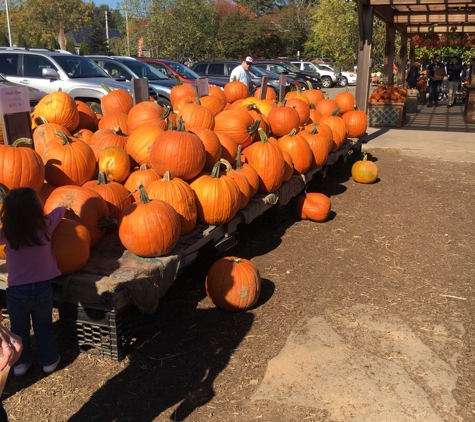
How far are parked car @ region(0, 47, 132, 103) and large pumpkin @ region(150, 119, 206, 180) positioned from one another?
278 inches

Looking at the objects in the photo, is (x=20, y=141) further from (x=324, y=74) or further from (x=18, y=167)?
(x=324, y=74)

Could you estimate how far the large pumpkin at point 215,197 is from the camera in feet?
13.9

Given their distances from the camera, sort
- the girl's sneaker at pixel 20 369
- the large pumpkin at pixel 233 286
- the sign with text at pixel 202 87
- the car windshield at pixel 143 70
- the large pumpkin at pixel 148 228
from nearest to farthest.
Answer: the girl's sneaker at pixel 20 369 < the large pumpkin at pixel 148 228 < the large pumpkin at pixel 233 286 < the sign with text at pixel 202 87 < the car windshield at pixel 143 70

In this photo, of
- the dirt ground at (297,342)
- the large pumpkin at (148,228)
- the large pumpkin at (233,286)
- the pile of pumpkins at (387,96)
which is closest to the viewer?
the dirt ground at (297,342)

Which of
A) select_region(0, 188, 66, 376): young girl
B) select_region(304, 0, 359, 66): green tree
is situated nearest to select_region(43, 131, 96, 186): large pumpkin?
select_region(0, 188, 66, 376): young girl

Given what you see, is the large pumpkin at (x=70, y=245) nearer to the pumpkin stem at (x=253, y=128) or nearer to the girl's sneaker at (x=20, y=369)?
the girl's sneaker at (x=20, y=369)

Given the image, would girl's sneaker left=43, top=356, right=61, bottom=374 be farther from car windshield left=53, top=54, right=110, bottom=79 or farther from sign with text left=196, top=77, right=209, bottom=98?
car windshield left=53, top=54, right=110, bottom=79

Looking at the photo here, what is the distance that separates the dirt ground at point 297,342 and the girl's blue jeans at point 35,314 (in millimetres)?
142

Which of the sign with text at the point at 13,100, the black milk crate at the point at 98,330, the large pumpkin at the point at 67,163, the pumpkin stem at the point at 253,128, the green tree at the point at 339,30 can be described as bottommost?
the black milk crate at the point at 98,330

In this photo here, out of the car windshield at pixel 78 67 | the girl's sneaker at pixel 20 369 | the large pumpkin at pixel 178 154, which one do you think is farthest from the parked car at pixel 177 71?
the girl's sneaker at pixel 20 369

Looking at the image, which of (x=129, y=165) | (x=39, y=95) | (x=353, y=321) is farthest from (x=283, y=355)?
(x=39, y=95)

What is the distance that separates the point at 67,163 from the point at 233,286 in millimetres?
1663

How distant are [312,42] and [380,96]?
3886cm

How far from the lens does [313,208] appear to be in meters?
6.13
